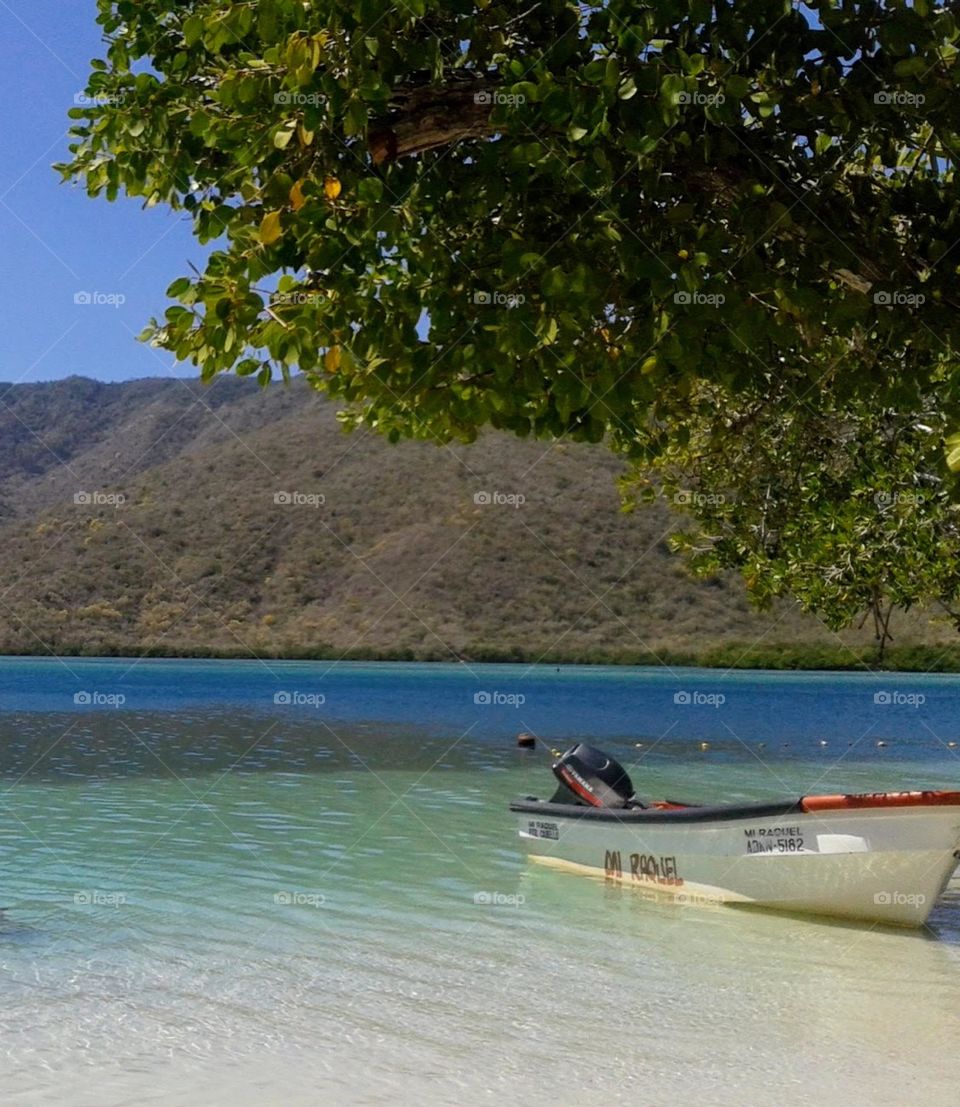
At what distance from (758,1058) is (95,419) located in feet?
336

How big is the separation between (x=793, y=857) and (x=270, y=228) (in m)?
6.91

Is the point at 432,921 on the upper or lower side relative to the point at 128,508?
lower

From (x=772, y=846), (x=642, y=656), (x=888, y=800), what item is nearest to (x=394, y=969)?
(x=772, y=846)

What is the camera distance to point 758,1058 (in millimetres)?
6215

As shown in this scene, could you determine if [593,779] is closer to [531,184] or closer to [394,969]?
[394,969]

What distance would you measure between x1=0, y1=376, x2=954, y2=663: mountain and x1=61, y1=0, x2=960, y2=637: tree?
70.4 m

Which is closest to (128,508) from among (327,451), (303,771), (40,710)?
(327,451)

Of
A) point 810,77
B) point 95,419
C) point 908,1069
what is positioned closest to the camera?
point 810,77

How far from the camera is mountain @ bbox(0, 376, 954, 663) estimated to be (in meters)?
81.4

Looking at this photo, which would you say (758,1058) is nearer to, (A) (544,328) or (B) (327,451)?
(A) (544,328)

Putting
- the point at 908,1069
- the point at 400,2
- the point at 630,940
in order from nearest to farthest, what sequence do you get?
the point at 400,2 → the point at 908,1069 → the point at 630,940

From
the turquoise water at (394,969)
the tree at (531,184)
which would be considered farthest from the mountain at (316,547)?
the tree at (531,184)

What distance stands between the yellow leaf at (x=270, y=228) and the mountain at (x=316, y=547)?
7134 cm

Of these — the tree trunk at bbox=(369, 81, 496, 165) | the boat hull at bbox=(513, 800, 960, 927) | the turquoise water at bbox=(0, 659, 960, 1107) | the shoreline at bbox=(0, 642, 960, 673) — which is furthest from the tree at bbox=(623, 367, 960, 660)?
the shoreline at bbox=(0, 642, 960, 673)
